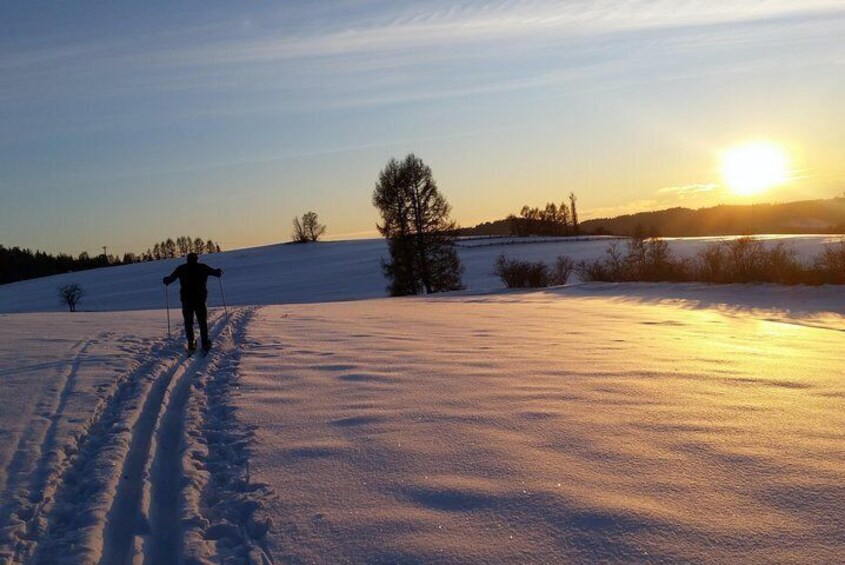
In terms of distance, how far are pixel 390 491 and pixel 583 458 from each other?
1.59 m

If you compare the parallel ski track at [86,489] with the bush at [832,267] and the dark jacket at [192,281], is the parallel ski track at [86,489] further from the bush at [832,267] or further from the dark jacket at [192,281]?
the bush at [832,267]

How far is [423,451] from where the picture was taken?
226 inches

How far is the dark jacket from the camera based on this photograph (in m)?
12.4

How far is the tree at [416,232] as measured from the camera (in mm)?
39688

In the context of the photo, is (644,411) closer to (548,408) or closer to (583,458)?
(548,408)

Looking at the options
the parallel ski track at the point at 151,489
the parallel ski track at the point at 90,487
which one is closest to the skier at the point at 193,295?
the parallel ski track at the point at 90,487

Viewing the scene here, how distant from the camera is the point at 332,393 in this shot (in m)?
8.09

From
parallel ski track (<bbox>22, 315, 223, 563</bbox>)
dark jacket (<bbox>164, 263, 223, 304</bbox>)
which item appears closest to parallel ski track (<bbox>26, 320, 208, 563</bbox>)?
parallel ski track (<bbox>22, 315, 223, 563</bbox>)

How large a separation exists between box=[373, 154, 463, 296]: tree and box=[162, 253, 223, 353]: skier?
27.1 metres

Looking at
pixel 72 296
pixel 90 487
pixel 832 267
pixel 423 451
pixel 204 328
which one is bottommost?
pixel 832 267

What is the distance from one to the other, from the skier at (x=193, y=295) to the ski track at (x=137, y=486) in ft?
11.3

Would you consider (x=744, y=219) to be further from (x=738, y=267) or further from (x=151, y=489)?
(x=151, y=489)

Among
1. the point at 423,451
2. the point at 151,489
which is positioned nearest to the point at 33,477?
the point at 151,489

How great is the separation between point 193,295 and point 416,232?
27919 millimetres
